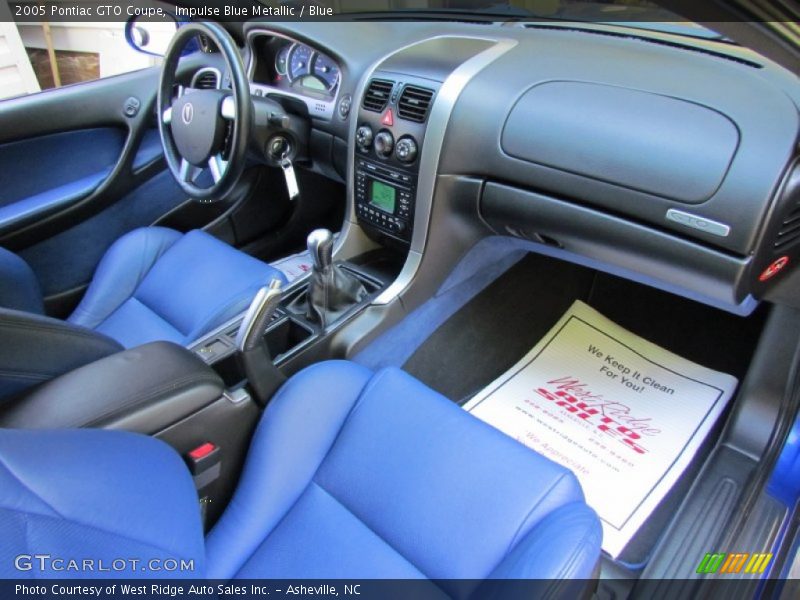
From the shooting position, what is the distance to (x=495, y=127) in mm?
989

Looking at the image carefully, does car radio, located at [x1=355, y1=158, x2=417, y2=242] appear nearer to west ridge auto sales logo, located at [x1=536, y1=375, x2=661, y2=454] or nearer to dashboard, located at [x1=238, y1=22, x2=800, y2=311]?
dashboard, located at [x1=238, y1=22, x2=800, y2=311]

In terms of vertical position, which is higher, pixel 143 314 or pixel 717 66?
pixel 717 66

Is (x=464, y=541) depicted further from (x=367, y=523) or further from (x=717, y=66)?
(x=717, y=66)

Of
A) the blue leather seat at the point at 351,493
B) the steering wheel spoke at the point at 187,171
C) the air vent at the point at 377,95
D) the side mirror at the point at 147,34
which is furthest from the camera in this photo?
the side mirror at the point at 147,34

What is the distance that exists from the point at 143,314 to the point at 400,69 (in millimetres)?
767

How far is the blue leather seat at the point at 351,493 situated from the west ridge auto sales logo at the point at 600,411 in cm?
46

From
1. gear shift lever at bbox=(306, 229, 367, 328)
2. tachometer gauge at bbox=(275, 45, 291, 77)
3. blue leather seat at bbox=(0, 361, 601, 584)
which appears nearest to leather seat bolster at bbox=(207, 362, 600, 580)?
blue leather seat at bbox=(0, 361, 601, 584)

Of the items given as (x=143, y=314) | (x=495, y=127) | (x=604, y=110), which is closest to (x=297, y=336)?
(x=143, y=314)

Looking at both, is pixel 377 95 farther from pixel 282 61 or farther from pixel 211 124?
pixel 282 61

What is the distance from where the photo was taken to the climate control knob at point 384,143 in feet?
3.67

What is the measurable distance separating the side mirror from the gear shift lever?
936 millimetres

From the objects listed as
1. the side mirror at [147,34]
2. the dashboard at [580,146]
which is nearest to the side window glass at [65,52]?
the side mirror at [147,34]

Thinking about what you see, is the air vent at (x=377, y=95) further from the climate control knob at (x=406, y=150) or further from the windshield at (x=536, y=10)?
the windshield at (x=536, y=10)

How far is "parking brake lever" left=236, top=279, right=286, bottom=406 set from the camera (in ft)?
2.72
